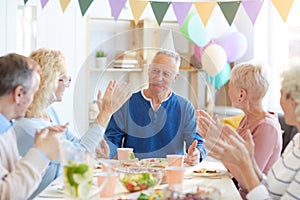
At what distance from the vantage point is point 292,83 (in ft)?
5.36

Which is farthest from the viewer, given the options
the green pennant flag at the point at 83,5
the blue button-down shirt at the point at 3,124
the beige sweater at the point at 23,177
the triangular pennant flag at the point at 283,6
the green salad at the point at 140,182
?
the green pennant flag at the point at 83,5

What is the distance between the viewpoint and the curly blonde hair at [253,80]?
2.22 meters

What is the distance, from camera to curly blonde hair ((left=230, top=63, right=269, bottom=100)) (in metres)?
2.22

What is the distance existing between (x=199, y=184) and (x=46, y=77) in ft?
2.50

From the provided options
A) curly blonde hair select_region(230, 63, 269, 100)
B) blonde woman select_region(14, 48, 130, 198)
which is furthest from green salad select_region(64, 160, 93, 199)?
curly blonde hair select_region(230, 63, 269, 100)

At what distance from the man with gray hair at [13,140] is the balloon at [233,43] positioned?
268cm

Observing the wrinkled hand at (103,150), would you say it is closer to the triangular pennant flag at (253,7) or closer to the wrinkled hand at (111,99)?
the wrinkled hand at (111,99)

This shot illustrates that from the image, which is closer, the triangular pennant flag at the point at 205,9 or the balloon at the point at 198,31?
the triangular pennant flag at the point at 205,9

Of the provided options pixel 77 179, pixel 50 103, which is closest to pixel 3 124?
pixel 77 179

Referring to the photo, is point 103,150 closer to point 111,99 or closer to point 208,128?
point 111,99

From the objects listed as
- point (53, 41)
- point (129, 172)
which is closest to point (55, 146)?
point (129, 172)

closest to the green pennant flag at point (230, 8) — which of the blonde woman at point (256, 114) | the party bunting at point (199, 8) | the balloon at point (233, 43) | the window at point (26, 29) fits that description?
the party bunting at point (199, 8)

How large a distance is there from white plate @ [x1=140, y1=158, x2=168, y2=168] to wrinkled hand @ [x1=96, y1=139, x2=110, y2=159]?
0.49ft

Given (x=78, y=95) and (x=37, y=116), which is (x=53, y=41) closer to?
(x=78, y=95)
